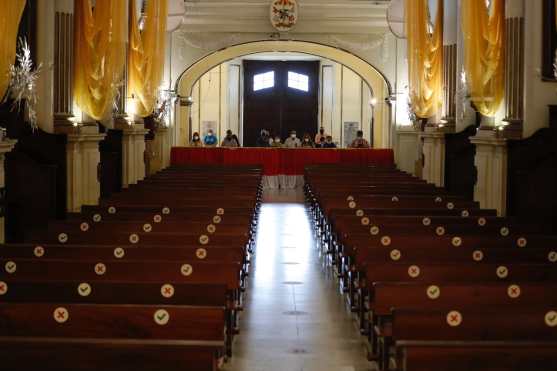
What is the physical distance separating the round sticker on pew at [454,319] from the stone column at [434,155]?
37.5ft

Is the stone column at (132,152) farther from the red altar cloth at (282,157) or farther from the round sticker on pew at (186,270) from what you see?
the round sticker on pew at (186,270)

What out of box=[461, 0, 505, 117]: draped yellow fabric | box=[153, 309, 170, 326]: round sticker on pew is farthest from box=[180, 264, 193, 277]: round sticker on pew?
box=[461, 0, 505, 117]: draped yellow fabric

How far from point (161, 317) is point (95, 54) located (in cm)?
795

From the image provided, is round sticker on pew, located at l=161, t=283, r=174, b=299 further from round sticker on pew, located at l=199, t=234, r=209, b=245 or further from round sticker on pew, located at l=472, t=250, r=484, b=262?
round sticker on pew, located at l=472, t=250, r=484, b=262

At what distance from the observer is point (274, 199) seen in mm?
20219

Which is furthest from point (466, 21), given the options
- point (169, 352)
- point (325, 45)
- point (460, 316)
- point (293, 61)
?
point (293, 61)

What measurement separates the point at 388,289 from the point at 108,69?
25.0ft


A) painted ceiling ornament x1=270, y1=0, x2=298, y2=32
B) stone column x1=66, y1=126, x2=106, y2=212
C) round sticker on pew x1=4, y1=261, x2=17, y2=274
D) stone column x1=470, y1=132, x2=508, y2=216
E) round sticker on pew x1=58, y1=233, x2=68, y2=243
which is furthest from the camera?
painted ceiling ornament x1=270, y1=0, x2=298, y2=32

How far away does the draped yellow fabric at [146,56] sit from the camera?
1553 centimetres

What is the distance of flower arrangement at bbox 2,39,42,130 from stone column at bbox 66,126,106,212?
2.63 feet

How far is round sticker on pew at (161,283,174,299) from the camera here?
5.35 metres

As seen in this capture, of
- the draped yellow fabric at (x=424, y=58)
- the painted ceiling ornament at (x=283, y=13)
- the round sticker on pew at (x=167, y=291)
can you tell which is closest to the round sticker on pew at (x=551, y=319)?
the round sticker on pew at (x=167, y=291)

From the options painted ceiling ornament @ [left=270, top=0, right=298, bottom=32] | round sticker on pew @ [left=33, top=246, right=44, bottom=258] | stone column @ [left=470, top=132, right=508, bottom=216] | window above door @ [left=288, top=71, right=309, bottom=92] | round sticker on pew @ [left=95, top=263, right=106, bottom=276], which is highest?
painted ceiling ornament @ [left=270, top=0, right=298, bottom=32]

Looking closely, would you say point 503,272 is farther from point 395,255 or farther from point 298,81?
point 298,81
